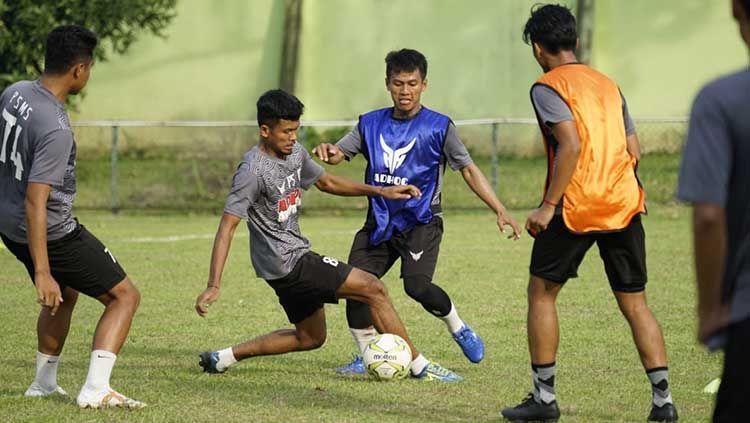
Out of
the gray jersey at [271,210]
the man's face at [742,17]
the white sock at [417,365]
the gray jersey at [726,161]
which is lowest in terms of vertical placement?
the white sock at [417,365]

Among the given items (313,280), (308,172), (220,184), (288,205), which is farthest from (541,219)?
(220,184)

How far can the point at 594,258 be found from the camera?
1353 cm

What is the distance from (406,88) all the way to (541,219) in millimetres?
2041

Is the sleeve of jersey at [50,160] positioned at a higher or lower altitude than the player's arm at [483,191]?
higher

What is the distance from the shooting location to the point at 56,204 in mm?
6285

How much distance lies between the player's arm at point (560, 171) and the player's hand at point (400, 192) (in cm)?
145

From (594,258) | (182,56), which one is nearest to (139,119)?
(182,56)

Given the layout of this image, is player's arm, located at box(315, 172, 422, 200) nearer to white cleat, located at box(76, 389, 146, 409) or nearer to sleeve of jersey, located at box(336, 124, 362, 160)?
sleeve of jersey, located at box(336, 124, 362, 160)

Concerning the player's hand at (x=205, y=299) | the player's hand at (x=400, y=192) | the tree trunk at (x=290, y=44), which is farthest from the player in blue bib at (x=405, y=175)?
the tree trunk at (x=290, y=44)

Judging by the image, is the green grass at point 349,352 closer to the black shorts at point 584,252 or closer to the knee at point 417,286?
the knee at point 417,286

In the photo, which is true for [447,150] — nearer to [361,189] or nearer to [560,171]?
[361,189]

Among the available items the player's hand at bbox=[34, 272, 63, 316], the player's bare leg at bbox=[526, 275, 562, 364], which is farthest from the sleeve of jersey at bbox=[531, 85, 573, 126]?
the player's hand at bbox=[34, 272, 63, 316]

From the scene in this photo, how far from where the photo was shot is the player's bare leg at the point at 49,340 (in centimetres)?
671

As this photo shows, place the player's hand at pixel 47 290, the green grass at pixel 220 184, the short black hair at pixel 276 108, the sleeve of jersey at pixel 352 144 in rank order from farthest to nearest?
the green grass at pixel 220 184 → the sleeve of jersey at pixel 352 144 → the short black hair at pixel 276 108 → the player's hand at pixel 47 290
